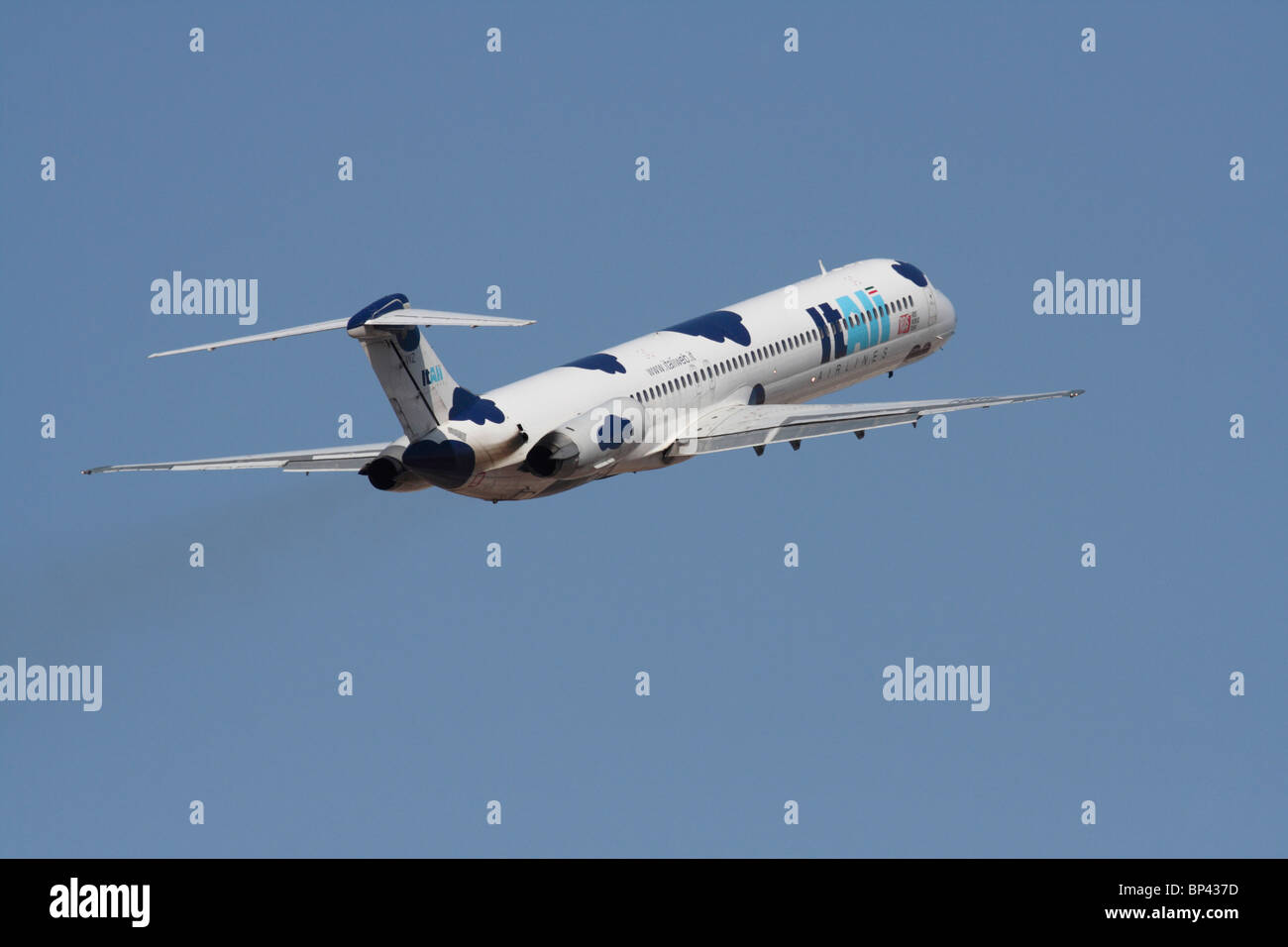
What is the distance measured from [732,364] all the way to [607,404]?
660 centimetres

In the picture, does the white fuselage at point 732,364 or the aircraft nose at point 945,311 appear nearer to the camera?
the white fuselage at point 732,364

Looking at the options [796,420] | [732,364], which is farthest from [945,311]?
[796,420]

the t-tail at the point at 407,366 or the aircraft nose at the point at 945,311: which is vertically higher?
the aircraft nose at the point at 945,311

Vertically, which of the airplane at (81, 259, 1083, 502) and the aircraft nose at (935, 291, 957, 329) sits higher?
the aircraft nose at (935, 291, 957, 329)

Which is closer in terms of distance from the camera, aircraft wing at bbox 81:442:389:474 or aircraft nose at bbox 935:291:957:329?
aircraft wing at bbox 81:442:389:474

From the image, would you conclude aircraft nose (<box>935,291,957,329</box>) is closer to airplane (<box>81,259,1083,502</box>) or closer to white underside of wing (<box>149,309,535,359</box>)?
airplane (<box>81,259,1083,502</box>)

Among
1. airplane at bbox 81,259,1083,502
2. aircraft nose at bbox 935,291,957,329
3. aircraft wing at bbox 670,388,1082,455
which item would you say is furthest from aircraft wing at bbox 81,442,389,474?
aircraft nose at bbox 935,291,957,329

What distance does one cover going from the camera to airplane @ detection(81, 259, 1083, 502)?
6806 centimetres

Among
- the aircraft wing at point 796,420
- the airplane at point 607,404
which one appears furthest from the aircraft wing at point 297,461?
the aircraft wing at point 796,420

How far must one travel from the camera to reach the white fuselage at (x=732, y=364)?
69.8 metres

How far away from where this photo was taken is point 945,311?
287 feet

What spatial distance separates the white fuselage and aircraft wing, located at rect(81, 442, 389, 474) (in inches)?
122

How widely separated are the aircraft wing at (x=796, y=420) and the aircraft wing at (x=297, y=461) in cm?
772

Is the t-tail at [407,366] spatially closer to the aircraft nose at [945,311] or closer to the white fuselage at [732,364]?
the white fuselage at [732,364]
